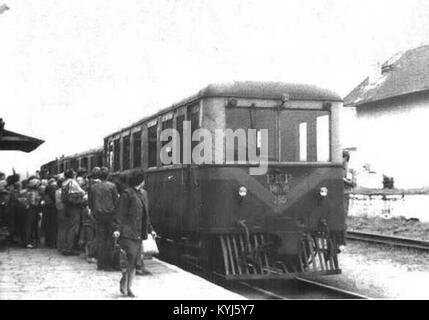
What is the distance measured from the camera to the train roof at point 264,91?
411 inches

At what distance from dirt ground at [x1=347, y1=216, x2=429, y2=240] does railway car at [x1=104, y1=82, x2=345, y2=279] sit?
9077mm

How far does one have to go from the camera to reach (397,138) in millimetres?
32344

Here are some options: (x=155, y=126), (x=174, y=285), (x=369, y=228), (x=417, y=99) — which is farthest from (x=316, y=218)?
(x=417, y=99)

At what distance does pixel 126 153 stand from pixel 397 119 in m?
20.8

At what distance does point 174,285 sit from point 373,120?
1092 inches

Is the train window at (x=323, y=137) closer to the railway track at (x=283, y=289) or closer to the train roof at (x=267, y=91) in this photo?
the train roof at (x=267, y=91)

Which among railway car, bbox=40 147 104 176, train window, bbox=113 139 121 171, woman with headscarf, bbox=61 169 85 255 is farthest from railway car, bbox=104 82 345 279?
railway car, bbox=40 147 104 176

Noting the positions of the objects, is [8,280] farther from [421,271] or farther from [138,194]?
[421,271]

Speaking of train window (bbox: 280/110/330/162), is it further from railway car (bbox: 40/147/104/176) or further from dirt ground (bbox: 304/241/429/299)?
railway car (bbox: 40/147/104/176)

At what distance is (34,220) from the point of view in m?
14.6

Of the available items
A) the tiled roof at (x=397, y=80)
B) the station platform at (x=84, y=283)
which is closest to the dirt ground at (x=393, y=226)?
the tiled roof at (x=397, y=80)

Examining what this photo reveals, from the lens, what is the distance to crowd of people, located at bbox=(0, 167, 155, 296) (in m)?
8.58

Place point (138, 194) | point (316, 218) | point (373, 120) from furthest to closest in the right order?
point (373, 120) → point (316, 218) → point (138, 194)
